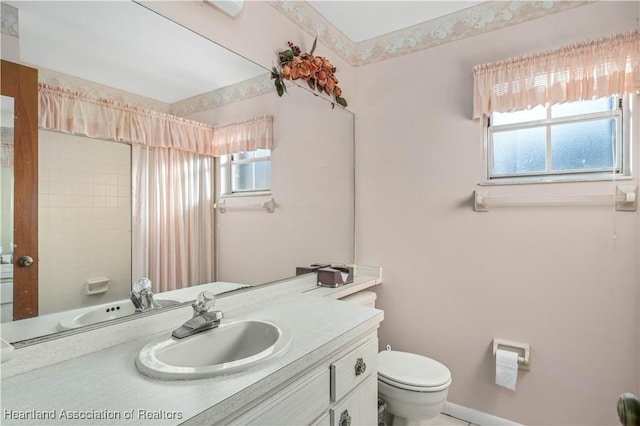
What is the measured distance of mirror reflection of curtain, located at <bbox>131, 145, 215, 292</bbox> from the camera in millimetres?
1140

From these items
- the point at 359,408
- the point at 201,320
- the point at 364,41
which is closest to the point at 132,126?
Result: the point at 201,320

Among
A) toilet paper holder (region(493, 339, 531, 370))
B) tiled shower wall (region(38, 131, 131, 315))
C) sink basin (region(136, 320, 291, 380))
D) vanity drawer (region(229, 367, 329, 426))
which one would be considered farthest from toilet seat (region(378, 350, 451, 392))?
tiled shower wall (region(38, 131, 131, 315))

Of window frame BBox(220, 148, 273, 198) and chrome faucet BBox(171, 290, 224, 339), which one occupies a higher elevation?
window frame BBox(220, 148, 273, 198)

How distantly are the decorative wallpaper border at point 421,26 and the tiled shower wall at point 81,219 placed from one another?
4.11 ft

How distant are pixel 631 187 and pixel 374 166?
1344mm

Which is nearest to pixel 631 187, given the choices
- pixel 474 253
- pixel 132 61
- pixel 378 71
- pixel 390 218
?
pixel 474 253

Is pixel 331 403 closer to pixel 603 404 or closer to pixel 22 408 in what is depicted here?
pixel 22 408

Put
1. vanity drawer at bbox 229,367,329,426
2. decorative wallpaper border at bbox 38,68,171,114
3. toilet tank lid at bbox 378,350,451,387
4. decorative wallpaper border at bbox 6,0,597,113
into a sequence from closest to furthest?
vanity drawer at bbox 229,367,329,426, decorative wallpaper border at bbox 38,68,171,114, decorative wallpaper border at bbox 6,0,597,113, toilet tank lid at bbox 378,350,451,387

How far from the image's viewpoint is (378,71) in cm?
224

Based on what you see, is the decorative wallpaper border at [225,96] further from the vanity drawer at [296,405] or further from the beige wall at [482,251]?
the vanity drawer at [296,405]

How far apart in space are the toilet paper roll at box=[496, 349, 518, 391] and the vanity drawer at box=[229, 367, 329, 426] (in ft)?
3.94

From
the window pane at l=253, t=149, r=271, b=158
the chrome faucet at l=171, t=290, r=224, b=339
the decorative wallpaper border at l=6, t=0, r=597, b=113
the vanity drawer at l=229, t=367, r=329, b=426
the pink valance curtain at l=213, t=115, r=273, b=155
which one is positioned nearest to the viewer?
the vanity drawer at l=229, t=367, r=329, b=426

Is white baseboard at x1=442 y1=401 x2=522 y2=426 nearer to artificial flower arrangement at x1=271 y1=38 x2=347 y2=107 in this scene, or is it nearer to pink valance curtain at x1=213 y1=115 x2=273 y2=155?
pink valance curtain at x1=213 y1=115 x2=273 y2=155

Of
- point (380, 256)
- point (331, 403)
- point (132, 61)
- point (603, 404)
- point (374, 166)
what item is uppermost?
point (132, 61)
